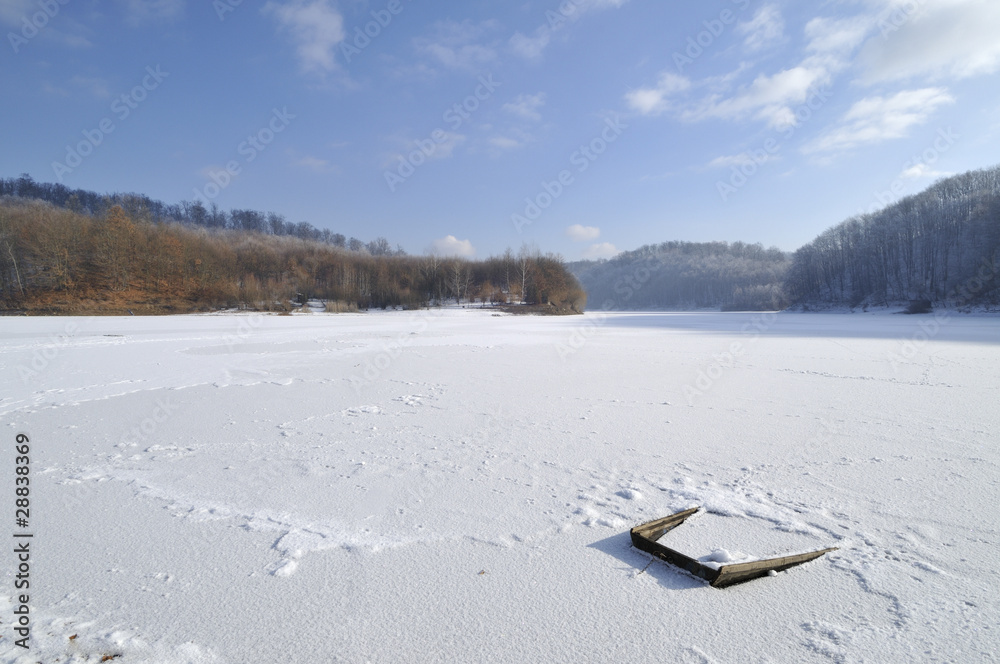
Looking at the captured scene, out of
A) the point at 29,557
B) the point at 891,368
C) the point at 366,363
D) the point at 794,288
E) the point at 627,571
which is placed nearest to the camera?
the point at 627,571

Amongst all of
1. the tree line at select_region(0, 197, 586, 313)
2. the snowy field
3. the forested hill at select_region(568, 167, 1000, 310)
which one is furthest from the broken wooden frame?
the forested hill at select_region(568, 167, 1000, 310)

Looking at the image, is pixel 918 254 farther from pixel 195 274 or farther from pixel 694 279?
pixel 195 274

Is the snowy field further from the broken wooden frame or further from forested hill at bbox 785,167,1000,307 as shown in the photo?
forested hill at bbox 785,167,1000,307

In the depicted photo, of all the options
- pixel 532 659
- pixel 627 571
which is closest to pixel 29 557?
pixel 532 659

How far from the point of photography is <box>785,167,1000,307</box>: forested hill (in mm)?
41281

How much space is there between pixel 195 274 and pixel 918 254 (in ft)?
251

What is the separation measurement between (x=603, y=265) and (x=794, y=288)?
7703 cm

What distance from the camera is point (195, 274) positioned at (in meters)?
35.9

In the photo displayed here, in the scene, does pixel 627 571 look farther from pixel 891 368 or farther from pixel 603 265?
pixel 603 265

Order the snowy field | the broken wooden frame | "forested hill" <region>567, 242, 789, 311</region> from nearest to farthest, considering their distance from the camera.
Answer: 1. the snowy field
2. the broken wooden frame
3. "forested hill" <region>567, 242, 789, 311</region>

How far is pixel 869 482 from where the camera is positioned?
3133 mm

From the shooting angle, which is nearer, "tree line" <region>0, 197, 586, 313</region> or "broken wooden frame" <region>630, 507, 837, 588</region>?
"broken wooden frame" <region>630, 507, 837, 588</region>

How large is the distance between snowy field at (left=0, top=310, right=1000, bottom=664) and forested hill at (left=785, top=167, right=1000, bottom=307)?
47264 millimetres

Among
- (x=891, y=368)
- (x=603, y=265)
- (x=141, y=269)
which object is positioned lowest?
(x=891, y=368)
